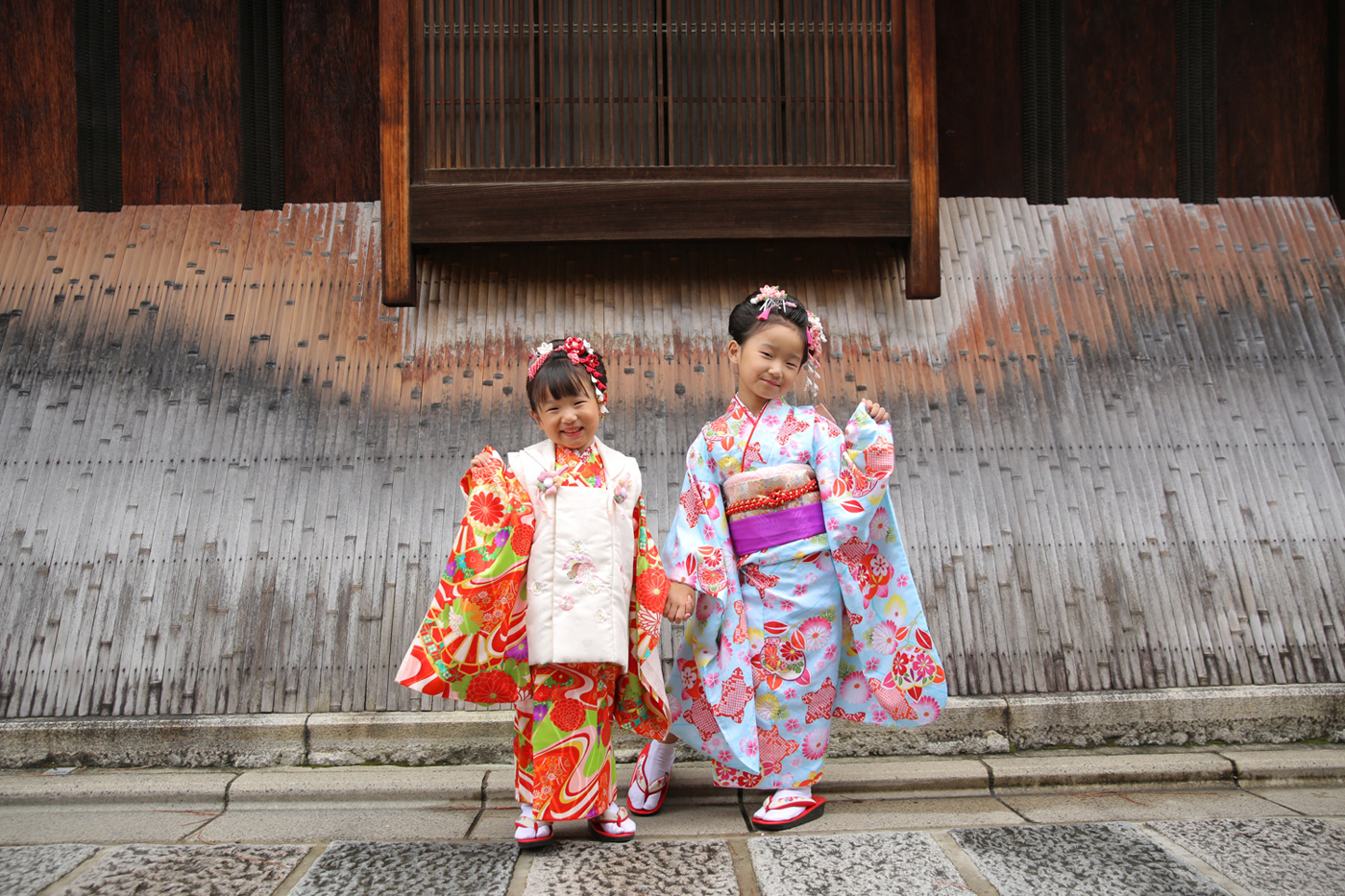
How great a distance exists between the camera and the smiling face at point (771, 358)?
2988 millimetres

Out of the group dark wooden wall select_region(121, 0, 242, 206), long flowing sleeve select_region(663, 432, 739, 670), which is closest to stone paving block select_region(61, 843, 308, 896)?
long flowing sleeve select_region(663, 432, 739, 670)

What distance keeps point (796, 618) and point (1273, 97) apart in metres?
4.95

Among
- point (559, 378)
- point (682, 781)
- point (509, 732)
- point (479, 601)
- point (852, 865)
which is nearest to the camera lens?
point (852, 865)

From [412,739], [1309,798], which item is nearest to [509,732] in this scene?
[412,739]

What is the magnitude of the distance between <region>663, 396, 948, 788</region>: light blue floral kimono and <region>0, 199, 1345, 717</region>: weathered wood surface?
912 millimetres

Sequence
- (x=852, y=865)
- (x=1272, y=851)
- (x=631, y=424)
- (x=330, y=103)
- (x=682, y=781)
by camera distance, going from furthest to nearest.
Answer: (x=330, y=103), (x=631, y=424), (x=682, y=781), (x=1272, y=851), (x=852, y=865)

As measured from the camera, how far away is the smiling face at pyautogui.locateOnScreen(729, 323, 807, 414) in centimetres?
299

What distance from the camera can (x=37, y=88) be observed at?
487 centimetres

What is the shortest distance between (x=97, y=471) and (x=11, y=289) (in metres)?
1.36

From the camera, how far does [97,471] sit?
13.4 feet

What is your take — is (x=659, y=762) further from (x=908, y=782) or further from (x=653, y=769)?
A: (x=908, y=782)

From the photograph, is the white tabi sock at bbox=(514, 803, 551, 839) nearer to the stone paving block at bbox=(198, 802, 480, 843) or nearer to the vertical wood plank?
the stone paving block at bbox=(198, 802, 480, 843)

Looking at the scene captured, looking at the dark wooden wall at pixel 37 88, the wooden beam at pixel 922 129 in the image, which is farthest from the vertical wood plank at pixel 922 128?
the dark wooden wall at pixel 37 88

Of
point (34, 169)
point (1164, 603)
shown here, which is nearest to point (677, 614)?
point (1164, 603)
